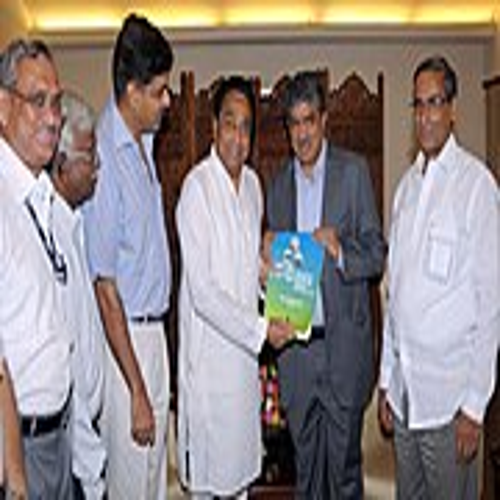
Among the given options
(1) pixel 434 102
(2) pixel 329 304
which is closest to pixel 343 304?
(2) pixel 329 304

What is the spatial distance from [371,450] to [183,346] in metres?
2.38

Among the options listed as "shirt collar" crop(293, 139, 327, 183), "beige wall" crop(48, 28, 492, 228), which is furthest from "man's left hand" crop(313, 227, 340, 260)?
"beige wall" crop(48, 28, 492, 228)

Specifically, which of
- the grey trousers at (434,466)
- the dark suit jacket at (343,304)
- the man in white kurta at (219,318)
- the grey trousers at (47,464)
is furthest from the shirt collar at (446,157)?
the grey trousers at (47,464)

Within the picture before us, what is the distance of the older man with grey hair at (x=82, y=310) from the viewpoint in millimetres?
1946

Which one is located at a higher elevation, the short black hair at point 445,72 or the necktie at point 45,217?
the short black hair at point 445,72

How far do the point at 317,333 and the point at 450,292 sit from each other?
552 millimetres

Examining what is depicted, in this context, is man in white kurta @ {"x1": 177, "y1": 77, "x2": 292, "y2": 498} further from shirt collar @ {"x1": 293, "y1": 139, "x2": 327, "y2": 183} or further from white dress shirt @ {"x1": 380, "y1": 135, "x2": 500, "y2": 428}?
white dress shirt @ {"x1": 380, "y1": 135, "x2": 500, "y2": 428}

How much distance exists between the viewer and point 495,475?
295 cm

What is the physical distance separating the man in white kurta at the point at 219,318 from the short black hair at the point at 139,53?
31 centimetres

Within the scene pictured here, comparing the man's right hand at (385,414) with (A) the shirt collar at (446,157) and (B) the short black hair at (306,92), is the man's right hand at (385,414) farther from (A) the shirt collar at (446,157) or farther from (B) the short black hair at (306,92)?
(B) the short black hair at (306,92)

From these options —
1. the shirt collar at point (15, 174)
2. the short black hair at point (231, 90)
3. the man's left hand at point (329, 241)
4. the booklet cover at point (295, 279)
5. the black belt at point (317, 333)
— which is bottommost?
the black belt at point (317, 333)

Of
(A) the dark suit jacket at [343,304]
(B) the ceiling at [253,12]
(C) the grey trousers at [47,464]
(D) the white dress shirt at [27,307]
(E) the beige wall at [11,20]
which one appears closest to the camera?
(D) the white dress shirt at [27,307]

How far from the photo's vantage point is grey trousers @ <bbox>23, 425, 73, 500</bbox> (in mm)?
1732

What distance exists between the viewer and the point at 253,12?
5.77m
